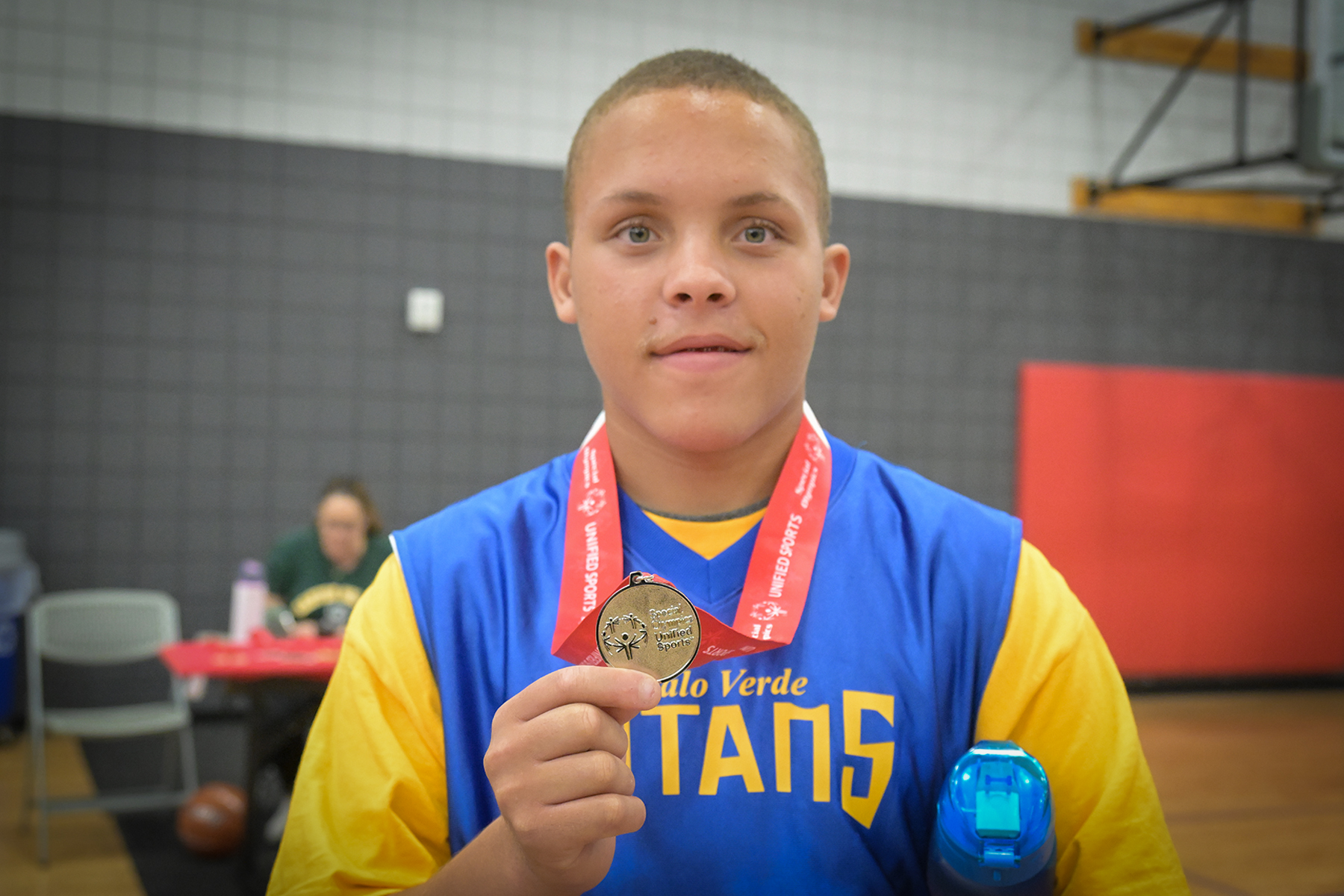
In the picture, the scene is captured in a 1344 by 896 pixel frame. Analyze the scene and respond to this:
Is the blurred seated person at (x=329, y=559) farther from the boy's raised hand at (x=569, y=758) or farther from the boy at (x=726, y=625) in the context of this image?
the boy's raised hand at (x=569, y=758)

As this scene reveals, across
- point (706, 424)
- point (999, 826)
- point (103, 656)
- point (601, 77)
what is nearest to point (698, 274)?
point (706, 424)

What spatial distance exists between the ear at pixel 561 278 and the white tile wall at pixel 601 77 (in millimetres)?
4377

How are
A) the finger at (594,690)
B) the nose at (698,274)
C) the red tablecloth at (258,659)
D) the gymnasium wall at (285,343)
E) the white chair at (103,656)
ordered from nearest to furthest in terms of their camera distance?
the finger at (594,690) < the nose at (698,274) < the red tablecloth at (258,659) < the white chair at (103,656) < the gymnasium wall at (285,343)

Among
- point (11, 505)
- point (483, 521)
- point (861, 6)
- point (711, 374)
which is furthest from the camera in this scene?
point (861, 6)

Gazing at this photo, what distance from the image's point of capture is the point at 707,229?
82 cm

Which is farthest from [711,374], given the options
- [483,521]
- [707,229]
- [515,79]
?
[515,79]

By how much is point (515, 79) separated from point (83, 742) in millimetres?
3755

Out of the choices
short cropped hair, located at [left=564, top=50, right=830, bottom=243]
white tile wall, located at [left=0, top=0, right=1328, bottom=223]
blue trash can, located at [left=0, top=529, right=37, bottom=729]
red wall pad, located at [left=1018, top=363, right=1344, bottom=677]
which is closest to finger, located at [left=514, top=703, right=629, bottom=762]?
short cropped hair, located at [left=564, top=50, right=830, bottom=243]

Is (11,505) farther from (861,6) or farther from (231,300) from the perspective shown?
(861,6)

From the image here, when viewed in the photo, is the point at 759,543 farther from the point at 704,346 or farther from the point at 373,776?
the point at 373,776

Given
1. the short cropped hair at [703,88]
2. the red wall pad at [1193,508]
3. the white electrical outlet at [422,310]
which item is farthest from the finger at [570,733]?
the red wall pad at [1193,508]

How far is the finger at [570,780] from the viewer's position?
667mm

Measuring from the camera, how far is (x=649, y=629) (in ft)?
2.39

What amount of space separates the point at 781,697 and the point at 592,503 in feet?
0.80
